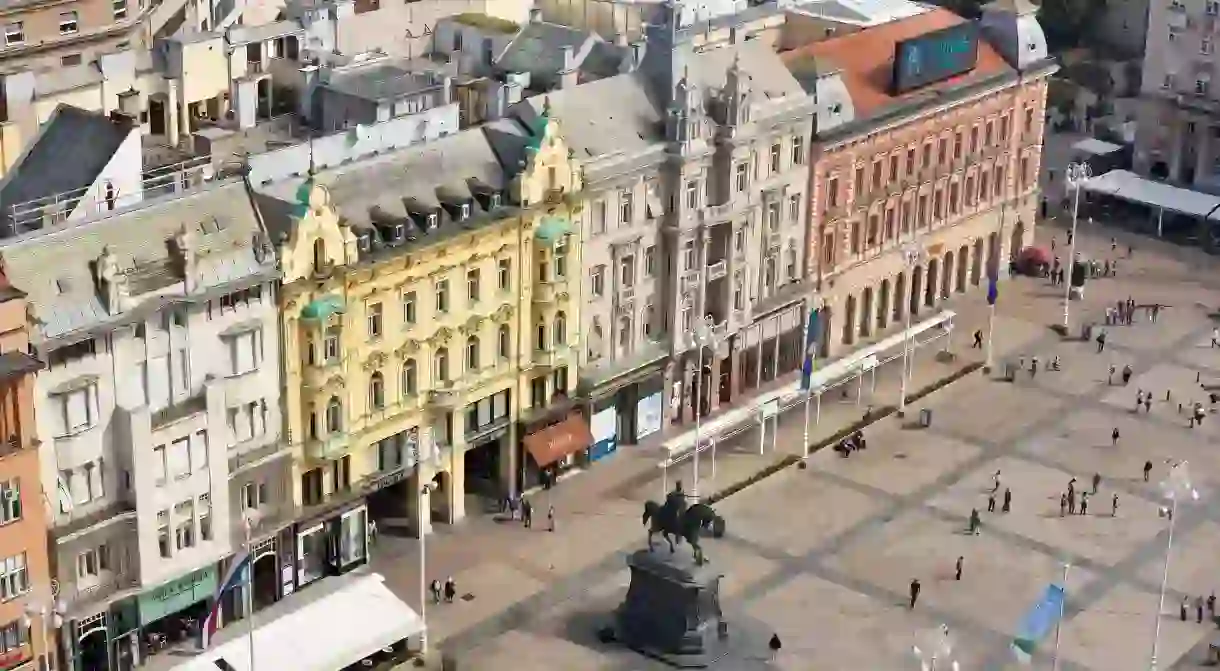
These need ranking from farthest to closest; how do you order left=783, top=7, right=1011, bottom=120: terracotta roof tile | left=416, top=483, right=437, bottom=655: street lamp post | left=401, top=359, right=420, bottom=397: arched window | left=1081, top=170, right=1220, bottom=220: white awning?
left=1081, top=170, right=1220, bottom=220: white awning → left=783, top=7, right=1011, bottom=120: terracotta roof tile → left=401, top=359, right=420, bottom=397: arched window → left=416, top=483, right=437, bottom=655: street lamp post

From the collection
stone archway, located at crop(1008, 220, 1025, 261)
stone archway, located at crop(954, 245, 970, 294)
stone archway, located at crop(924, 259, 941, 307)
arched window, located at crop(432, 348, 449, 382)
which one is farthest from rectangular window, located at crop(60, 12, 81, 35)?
stone archway, located at crop(1008, 220, 1025, 261)

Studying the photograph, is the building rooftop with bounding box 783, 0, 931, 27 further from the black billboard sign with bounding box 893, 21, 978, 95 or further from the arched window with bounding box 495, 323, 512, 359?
the arched window with bounding box 495, 323, 512, 359

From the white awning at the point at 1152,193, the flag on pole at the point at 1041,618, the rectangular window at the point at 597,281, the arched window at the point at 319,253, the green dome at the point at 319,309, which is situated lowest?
the white awning at the point at 1152,193

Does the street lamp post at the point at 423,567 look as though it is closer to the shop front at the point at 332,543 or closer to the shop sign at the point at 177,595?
the shop front at the point at 332,543

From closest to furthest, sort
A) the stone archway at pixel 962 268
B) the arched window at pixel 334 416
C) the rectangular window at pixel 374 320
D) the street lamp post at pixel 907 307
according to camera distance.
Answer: the arched window at pixel 334 416 < the rectangular window at pixel 374 320 < the street lamp post at pixel 907 307 < the stone archway at pixel 962 268

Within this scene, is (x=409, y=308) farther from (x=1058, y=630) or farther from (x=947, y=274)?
(x=947, y=274)

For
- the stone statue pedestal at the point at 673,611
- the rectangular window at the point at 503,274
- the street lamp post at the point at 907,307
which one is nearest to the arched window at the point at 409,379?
the rectangular window at the point at 503,274

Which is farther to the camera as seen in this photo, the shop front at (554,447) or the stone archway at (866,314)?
the stone archway at (866,314)

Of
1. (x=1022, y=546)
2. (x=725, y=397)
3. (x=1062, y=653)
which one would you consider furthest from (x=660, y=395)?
(x=1062, y=653)
